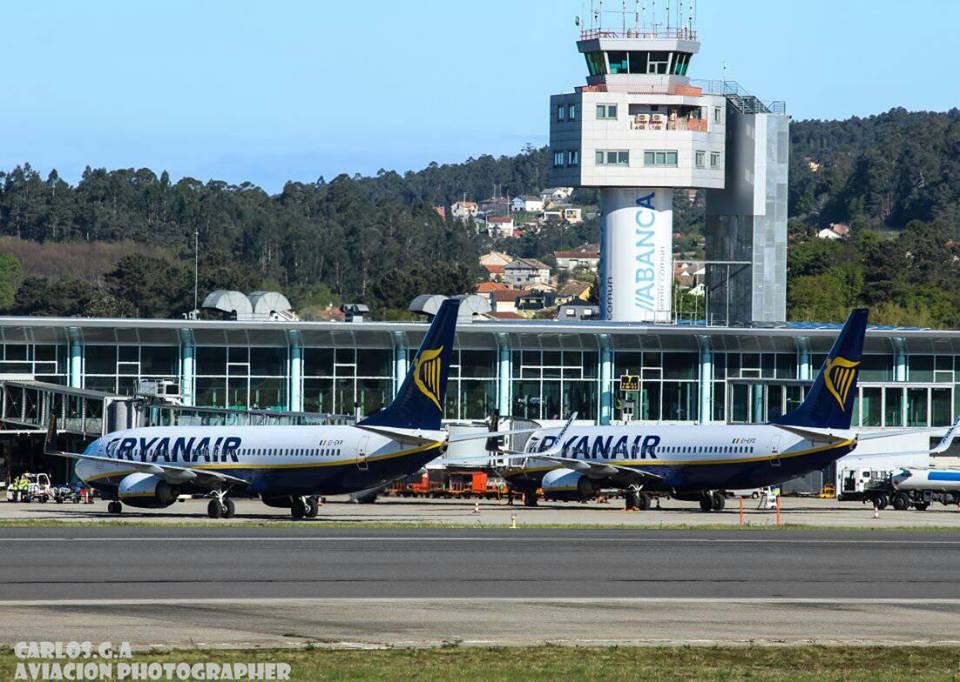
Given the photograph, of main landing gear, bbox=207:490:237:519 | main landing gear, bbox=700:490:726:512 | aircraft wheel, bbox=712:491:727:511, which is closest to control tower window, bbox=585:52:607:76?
aircraft wheel, bbox=712:491:727:511

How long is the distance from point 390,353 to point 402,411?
146 feet

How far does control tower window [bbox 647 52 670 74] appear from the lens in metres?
115

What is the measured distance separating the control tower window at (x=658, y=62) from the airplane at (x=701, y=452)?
4665 cm

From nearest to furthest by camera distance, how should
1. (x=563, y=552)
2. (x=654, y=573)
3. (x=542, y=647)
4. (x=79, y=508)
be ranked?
(x=542, y=647)
(x=654, y=573)
(x=563, y=552)
(x=79, y=508)

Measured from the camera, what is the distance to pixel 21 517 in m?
57.6

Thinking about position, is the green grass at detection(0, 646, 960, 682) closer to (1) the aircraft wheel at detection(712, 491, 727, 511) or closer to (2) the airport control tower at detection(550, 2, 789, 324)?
(1) the aircraft wheel at detection(712, 491, 727, 511)

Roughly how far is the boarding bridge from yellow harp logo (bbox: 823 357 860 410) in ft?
82.3

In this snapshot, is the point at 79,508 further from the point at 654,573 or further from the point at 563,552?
the point at 654,573

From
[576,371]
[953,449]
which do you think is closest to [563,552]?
[953,449]

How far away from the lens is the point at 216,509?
5869 cm

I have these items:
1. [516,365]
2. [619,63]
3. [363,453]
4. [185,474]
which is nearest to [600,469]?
[363,453]

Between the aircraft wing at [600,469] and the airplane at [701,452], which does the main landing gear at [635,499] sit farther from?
the aircraft wing at [600,469]

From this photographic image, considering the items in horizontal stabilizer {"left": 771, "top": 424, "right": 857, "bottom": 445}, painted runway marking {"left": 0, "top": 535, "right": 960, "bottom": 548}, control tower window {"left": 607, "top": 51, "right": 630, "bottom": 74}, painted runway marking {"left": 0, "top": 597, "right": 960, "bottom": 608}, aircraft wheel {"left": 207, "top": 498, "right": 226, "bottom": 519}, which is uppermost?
control tower window {"left": 607, "top": 51, "right": 630, "bottom": 74}

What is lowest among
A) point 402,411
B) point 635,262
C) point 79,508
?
point 79,508
